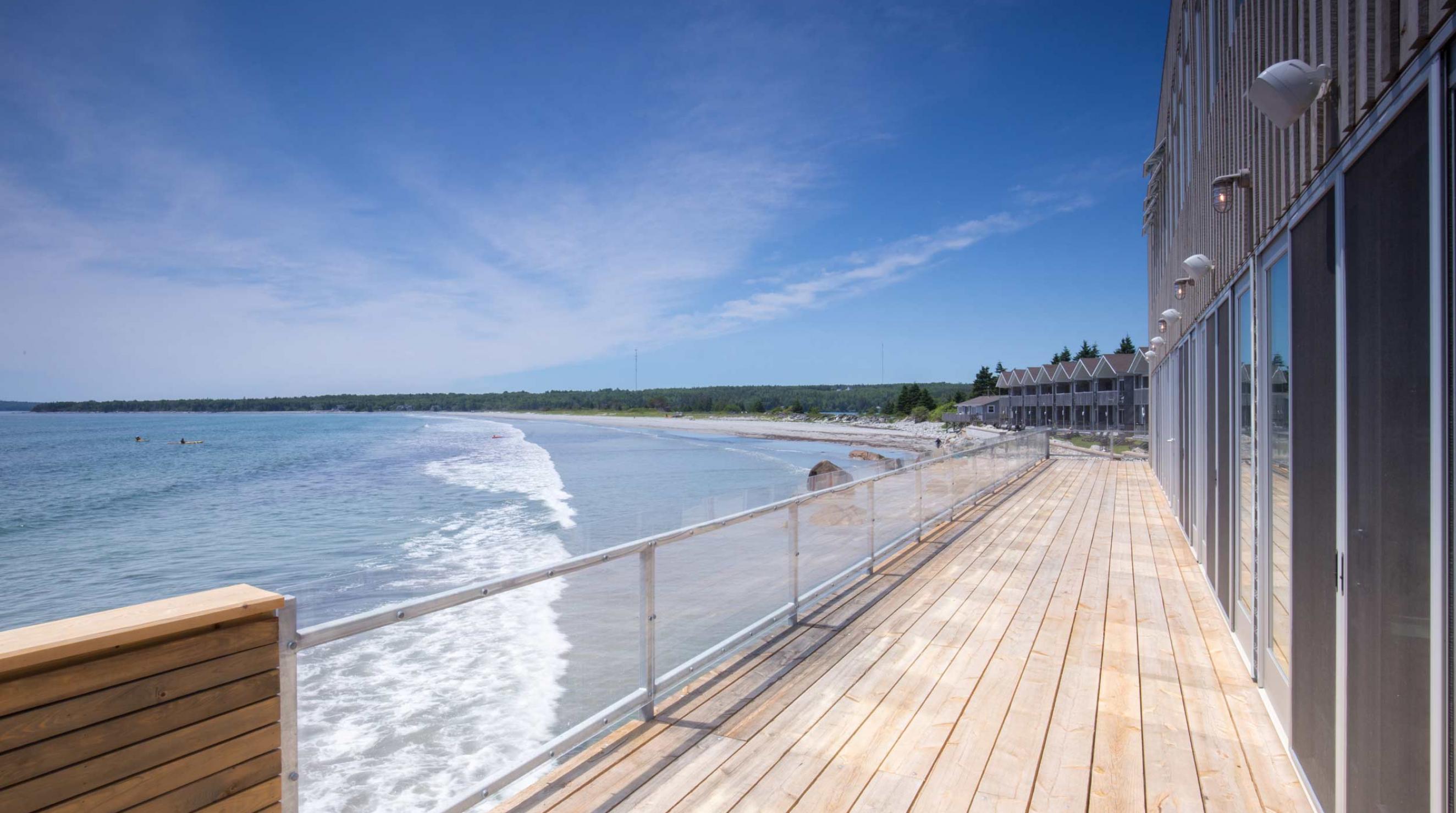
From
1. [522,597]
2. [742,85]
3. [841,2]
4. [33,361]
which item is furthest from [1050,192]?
[33,361]

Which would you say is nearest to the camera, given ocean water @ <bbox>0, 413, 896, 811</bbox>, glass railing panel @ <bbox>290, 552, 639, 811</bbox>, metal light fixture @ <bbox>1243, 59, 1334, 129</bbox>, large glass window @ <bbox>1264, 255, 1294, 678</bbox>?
metal light fixture @ <bbox>1243, 59, 1334, 129</bbox>

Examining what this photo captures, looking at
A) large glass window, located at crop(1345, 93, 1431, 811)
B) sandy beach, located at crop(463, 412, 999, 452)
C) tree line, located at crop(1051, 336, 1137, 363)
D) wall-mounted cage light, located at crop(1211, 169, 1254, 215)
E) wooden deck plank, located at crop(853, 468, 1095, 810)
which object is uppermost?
tree line, located at crop(1051, 336, 1137, 363)

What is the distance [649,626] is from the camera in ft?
11.5

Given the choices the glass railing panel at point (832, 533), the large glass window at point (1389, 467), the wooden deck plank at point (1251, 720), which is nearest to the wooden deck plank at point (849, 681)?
the glass railing panel at point (832, 533)

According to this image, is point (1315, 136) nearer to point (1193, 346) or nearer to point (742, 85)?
point (1193, 346)

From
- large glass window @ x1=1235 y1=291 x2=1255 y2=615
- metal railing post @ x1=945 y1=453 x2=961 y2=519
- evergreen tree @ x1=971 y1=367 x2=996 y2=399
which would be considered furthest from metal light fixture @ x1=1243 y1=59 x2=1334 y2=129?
evergreen tree @ x1=971 y1=367 x2=996 y2=399

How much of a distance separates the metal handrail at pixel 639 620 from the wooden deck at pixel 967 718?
0.35 ft

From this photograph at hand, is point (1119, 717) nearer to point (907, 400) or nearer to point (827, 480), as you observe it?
point (827, 480)

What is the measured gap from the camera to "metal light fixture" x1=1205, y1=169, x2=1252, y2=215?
12.8ft

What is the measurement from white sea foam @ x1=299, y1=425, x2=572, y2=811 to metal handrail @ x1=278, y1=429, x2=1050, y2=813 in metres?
0.11

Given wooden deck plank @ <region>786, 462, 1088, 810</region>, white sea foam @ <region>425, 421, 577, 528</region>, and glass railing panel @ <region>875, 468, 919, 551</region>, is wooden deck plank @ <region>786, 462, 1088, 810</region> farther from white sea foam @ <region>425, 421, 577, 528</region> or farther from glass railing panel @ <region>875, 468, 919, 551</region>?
white sea foam @ <region>425, 421, 577, 528</region>

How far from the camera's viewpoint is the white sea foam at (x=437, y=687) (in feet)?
9.19

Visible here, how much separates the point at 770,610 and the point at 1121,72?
17.3 meters

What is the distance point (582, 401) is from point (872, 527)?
161 m
